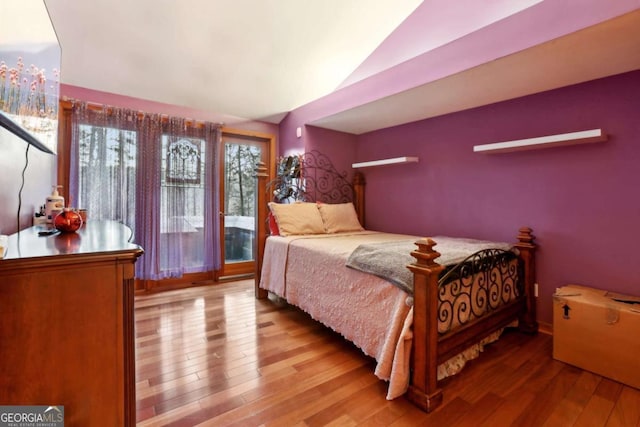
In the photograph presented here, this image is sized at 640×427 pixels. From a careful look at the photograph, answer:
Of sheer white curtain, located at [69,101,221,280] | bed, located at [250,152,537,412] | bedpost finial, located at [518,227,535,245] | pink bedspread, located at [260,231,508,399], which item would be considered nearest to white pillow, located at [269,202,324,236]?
bed, located at [250,152,537,412]

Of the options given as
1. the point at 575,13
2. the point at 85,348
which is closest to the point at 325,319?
the point at 85,348

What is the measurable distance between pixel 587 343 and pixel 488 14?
7.40 ft

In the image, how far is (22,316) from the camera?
904 mm

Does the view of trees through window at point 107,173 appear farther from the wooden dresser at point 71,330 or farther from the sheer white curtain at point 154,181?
the wooden dresser at point 71,330

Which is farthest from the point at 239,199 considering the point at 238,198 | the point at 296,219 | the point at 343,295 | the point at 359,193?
the point at 343,295

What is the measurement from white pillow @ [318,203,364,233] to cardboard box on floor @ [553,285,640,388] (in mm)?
1986

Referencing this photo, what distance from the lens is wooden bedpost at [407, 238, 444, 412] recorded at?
1506mm

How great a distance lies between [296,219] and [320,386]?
5.67ft

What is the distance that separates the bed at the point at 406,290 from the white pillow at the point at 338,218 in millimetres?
158

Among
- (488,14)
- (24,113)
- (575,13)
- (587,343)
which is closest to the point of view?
(24,113)

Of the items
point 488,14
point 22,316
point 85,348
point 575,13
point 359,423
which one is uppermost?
point 488,14

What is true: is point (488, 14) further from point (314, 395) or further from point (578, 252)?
point (314, 395)

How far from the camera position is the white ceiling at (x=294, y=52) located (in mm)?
1967

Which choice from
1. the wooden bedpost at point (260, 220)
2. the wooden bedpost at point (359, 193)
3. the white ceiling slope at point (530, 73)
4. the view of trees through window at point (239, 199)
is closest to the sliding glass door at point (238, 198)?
the view of trees through window at point (239, 199)
